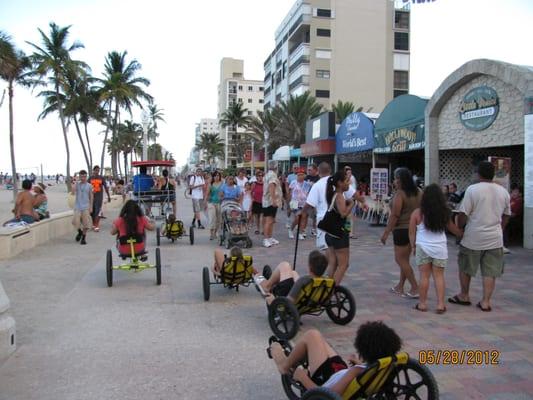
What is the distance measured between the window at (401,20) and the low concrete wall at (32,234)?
6812cm

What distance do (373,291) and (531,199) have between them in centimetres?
543

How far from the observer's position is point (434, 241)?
586 centimetres

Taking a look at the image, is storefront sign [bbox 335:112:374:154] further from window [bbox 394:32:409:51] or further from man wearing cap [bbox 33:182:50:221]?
window [bbox 394:32:409:51]

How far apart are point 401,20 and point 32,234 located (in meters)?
71.7

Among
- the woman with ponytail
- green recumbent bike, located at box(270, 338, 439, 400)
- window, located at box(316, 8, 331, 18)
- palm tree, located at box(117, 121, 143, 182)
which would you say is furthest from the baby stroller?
palm tree, located at box(117, 121, 143, 182)

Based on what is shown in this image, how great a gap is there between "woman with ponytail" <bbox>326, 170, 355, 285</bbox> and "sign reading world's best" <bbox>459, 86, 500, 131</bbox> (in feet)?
23.0

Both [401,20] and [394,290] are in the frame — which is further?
[401,20]

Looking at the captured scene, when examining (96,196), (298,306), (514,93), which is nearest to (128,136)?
(96,196)

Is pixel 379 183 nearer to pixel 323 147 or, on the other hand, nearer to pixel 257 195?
pixel 257 195

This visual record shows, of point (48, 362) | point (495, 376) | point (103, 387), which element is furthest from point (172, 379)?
point (495, 376)

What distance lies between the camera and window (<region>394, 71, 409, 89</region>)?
73188 mm

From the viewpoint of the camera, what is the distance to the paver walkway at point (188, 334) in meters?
3.90

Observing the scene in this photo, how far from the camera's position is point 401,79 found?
2911 inches
